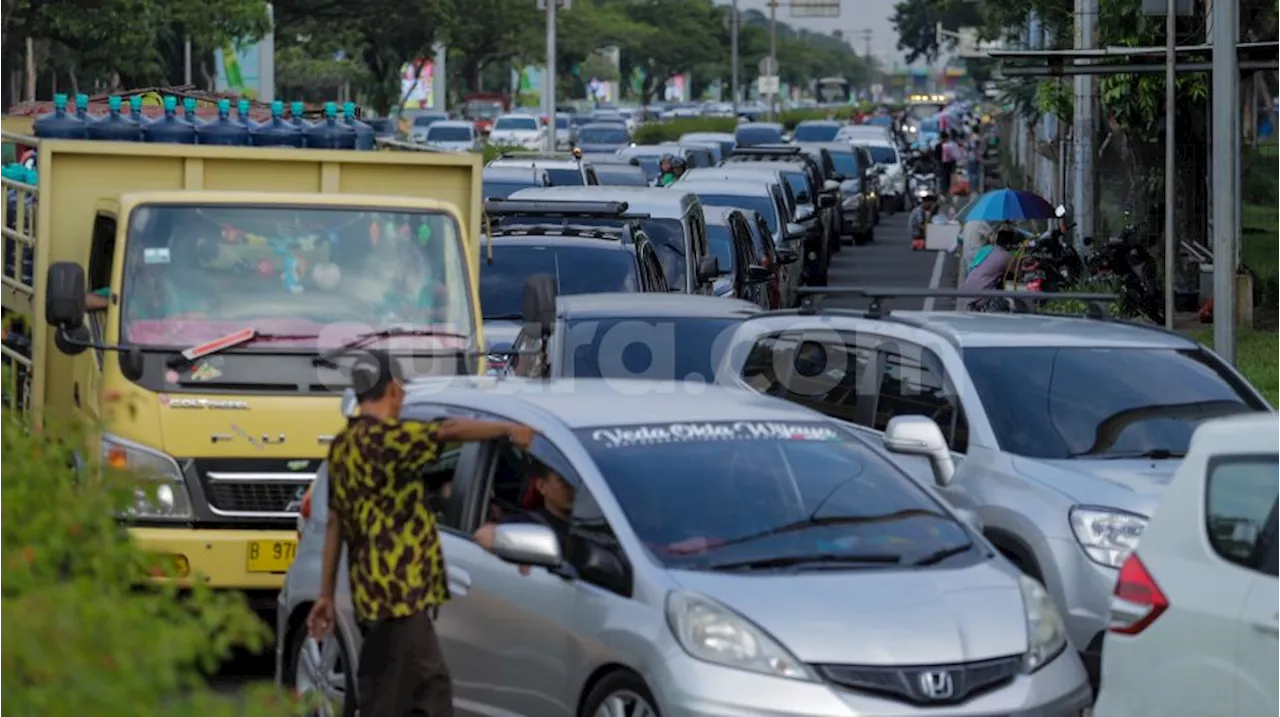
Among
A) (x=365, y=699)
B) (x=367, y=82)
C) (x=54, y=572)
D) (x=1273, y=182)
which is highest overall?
(x=367, y=82)

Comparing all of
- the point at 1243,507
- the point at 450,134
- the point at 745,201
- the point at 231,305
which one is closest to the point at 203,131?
the point at 231,305

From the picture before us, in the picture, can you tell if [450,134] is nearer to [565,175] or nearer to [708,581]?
[565,175]

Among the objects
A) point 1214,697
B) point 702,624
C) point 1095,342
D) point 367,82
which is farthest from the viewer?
point 367,82

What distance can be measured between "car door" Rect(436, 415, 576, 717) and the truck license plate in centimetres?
229

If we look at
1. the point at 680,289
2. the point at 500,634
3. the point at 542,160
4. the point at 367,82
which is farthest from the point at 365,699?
the point at 367,82

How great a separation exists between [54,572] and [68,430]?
1.03m

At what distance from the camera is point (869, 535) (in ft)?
26.9

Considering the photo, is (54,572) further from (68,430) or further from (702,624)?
(702,624)

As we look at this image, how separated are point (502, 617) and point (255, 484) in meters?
2.94

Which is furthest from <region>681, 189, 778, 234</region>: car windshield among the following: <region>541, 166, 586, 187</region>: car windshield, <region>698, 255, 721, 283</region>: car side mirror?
<region>698, 255, 721, 283</region>: car side mirror

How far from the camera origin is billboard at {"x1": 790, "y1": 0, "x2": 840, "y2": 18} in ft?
350

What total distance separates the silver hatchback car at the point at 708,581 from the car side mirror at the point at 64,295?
1990mm

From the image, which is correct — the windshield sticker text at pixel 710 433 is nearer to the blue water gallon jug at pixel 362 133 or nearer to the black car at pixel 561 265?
the blue water gallon jug at pixel 362 133

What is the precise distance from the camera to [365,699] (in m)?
7.98
